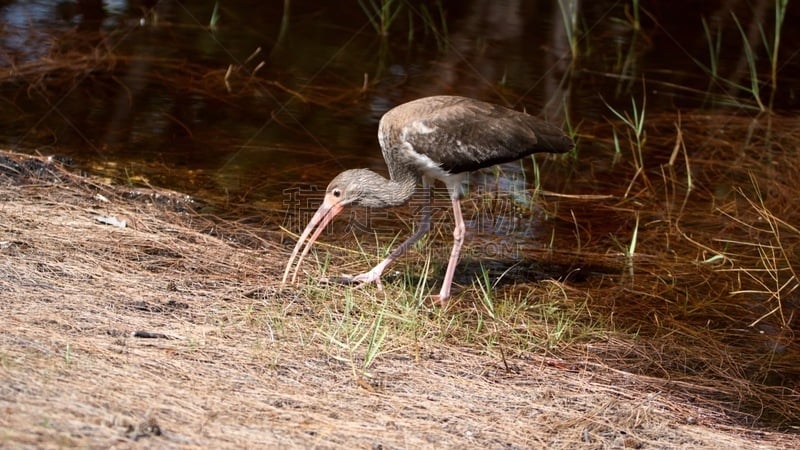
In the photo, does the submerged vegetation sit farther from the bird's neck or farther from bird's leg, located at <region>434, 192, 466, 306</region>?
the bird's neck

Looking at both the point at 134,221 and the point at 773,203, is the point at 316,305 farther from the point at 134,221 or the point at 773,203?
the point at 773,203

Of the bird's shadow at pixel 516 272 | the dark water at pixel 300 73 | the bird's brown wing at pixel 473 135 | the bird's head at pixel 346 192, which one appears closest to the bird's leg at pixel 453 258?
the bird's shadow at pixel 516 272

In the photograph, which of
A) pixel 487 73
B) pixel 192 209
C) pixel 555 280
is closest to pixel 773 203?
pixel 555 280

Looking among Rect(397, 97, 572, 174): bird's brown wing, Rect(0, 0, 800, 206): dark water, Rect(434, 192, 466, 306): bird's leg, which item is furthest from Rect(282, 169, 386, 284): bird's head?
Rect(0, 0, 800, 206): dark water

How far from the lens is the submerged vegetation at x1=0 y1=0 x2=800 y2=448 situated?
4551mm

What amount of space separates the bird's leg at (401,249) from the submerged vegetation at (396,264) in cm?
17

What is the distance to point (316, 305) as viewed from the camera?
18.7 feet

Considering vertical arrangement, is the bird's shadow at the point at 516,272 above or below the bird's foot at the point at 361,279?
below

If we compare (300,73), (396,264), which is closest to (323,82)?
(300,73)

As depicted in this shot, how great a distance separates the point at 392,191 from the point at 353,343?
4.75 feet

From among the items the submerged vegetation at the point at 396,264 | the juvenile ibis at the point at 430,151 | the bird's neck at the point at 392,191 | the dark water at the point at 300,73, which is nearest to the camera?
the submerged vegetation at the point at 396,264

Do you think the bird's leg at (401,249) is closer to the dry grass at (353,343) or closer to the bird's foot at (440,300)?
the dry grass at (353,343)

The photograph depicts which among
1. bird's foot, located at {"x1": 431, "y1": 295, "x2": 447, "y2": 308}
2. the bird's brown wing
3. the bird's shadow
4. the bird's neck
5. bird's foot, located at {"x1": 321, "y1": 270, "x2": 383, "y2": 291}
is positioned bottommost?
the bird's shadow

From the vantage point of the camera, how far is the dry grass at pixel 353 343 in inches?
167
